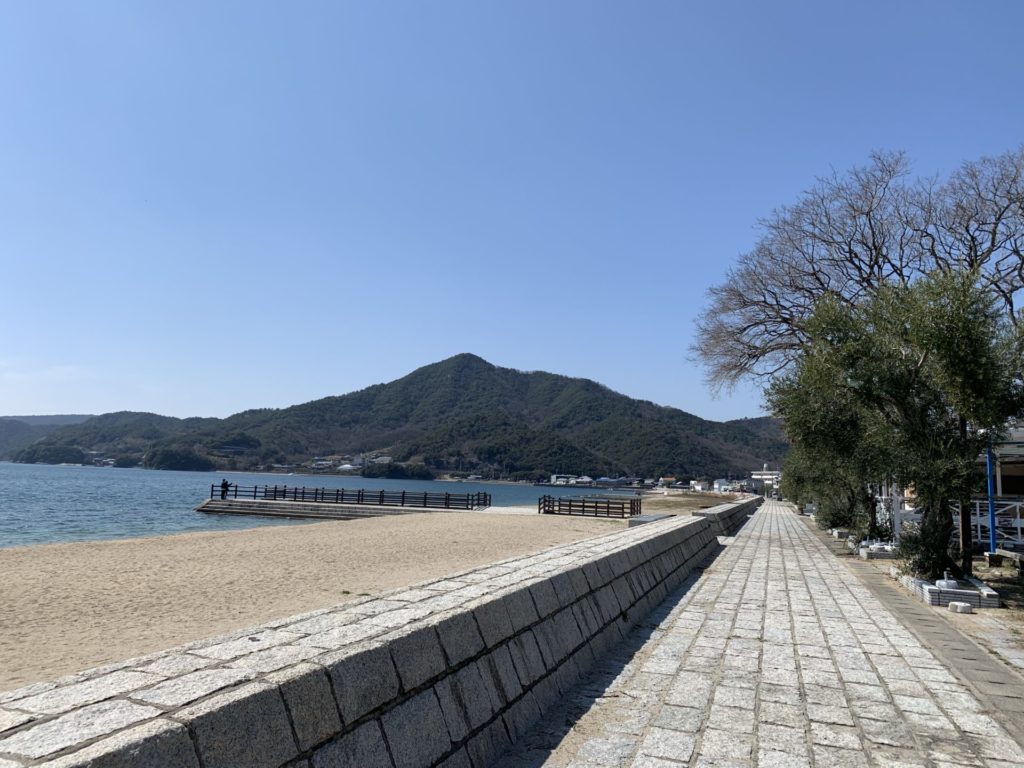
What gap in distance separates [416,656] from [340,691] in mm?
564

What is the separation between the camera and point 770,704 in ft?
14.9

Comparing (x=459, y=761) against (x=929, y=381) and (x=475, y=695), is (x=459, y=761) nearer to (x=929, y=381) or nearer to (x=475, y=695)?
(x=475, y=695)

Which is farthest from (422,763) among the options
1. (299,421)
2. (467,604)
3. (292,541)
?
(299,421)

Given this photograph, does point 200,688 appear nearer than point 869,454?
Yes

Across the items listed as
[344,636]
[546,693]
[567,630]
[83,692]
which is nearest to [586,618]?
[567,630]

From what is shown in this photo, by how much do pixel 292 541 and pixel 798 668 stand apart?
20.1m

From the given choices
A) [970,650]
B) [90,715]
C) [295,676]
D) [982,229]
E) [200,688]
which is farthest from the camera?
[982,229]

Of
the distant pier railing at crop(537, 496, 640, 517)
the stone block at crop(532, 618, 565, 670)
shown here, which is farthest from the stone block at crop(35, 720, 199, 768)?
the distant pier railing at crop(537, 496, 640, 517)

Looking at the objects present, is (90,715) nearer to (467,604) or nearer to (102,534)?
(467,604)

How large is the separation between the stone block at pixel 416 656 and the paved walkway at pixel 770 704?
0.72 metres

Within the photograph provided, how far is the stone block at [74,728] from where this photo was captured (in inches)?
70.2

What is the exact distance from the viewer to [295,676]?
2.46 metres

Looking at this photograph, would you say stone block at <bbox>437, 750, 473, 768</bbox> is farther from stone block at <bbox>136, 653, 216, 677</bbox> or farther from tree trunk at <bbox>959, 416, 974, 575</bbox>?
tree trunk at <bbox>959, 416, 974, 575</bbox>

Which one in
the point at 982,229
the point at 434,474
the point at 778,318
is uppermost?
the point at 982,229
